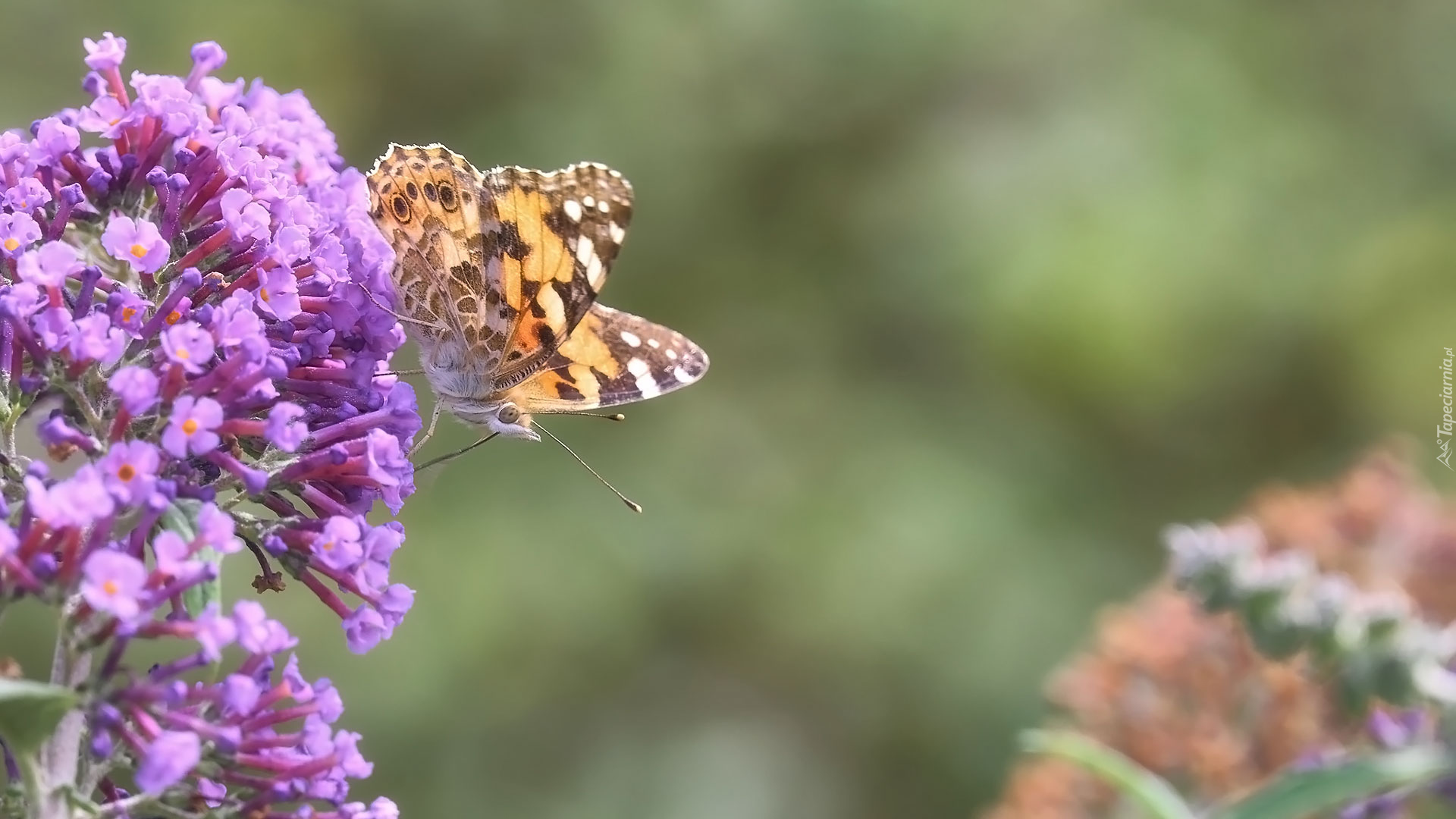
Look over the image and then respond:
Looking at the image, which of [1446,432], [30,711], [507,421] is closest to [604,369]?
[507,421]

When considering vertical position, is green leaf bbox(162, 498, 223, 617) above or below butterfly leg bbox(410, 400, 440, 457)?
below

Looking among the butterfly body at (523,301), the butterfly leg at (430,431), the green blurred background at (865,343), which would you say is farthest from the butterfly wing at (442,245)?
the green blurred background at (865,343)

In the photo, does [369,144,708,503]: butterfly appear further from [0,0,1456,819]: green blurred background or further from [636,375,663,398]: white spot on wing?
[0,0,1456,819]: green blurred background

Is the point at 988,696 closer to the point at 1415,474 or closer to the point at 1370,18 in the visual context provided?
the point at 1415,474

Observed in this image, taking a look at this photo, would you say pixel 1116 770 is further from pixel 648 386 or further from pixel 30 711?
pixel 30 711

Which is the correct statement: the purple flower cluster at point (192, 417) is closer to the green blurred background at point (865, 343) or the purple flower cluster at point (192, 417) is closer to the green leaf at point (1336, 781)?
the green leaf at point (1336, 781)

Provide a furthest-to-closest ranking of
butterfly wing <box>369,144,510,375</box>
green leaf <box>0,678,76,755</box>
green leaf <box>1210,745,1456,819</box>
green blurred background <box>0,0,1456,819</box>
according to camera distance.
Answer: green blurred background <box>0,0,1456,819</box>
butterfly wing <box>369,144,510,375</box>
green leaf <box>1210,745,1456,819</box>
green leaf <box>0,678,76,755</box>

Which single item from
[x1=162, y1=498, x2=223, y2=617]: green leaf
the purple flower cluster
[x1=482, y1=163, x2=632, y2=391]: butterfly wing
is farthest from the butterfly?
→ [x1=162, y1=498, x2=223, y2=617]: green leaf
